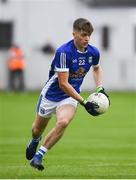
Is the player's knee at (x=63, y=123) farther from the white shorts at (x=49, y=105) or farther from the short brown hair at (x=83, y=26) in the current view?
the short brown hair at (x=83, y=26)

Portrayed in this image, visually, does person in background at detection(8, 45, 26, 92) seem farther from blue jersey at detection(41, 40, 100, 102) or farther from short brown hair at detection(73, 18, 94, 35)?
short brown hair at detection(73, 18, 94, 35)

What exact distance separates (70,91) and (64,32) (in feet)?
113

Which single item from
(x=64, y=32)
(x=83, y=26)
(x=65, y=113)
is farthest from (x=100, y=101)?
(x=64, y=32)

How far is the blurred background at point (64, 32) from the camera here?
45750mm

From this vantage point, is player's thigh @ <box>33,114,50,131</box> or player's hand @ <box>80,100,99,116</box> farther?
player's thigh @ <box>33,114,50,131</box>

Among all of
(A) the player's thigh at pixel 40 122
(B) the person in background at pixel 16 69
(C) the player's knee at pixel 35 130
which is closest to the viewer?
(A) the player's thigh at pixel 40 122

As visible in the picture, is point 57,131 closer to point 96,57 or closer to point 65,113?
point 65,113

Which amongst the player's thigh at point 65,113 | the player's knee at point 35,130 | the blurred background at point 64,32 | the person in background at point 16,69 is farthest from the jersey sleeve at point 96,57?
the blurred background at point 64,32

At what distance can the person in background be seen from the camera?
43.3 m

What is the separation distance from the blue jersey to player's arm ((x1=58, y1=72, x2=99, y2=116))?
0.09 meters

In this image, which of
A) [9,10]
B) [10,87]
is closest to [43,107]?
[10,87]

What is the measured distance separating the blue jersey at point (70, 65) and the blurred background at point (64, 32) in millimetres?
30823

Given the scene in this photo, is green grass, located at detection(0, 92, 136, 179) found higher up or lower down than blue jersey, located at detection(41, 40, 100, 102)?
lower down

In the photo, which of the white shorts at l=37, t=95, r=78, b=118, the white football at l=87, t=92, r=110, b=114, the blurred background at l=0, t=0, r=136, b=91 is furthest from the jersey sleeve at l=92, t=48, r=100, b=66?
the blurred background at l=0, t=0, r=136, b=91
